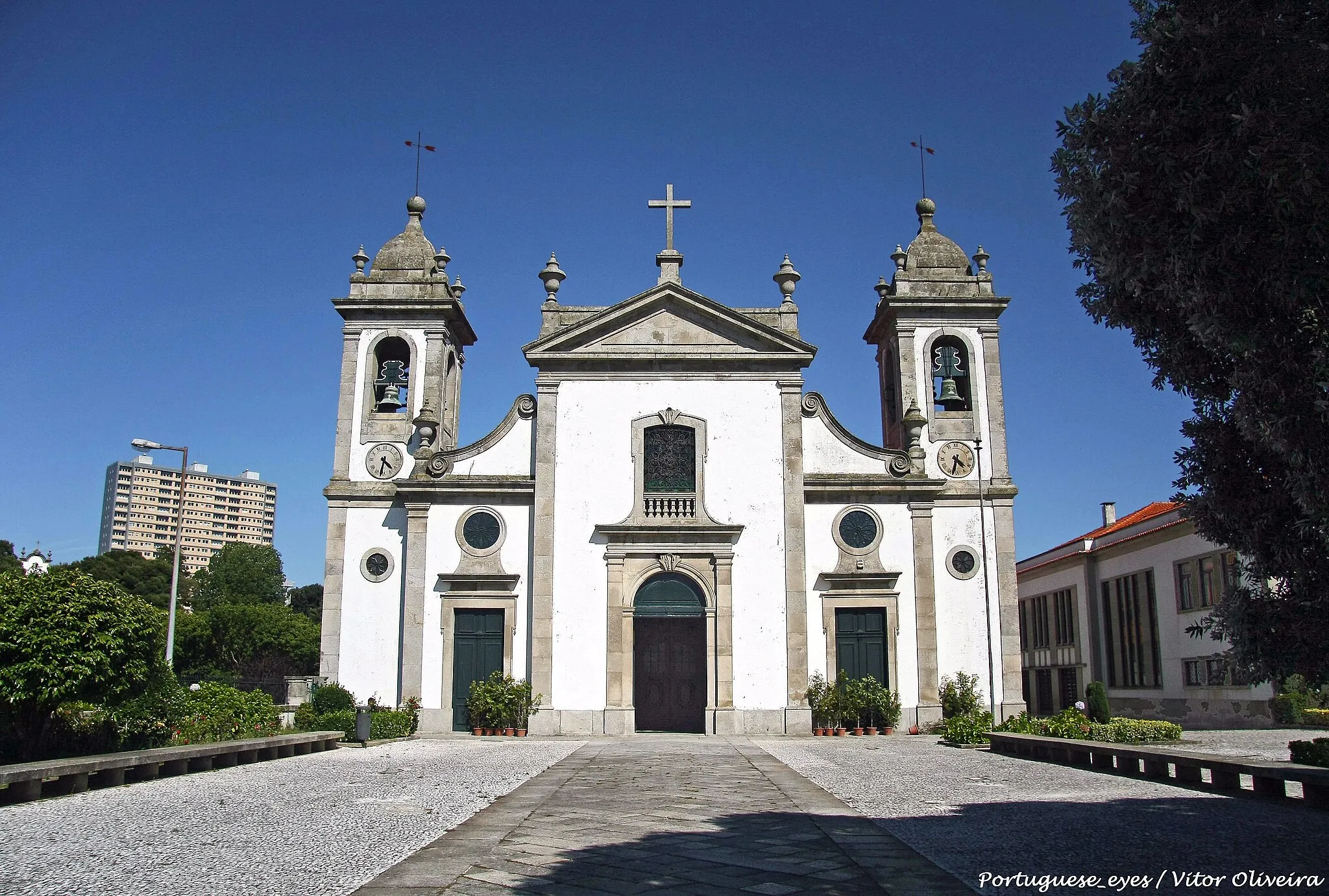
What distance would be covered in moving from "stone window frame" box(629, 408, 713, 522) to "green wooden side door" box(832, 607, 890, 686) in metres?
3.93

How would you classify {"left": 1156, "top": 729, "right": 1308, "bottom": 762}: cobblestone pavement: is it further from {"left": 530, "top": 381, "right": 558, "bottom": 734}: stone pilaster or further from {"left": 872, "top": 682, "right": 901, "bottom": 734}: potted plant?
{"left": 530, "top": 381, "right": 558, "bottom": 734}: stone pilaster

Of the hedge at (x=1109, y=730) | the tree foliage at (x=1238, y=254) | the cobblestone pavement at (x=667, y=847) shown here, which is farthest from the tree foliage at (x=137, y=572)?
the tree foliage at (x=1238, y=254)

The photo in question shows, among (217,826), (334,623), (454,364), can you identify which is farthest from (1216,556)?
(217,826)

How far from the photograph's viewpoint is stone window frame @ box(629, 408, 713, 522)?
2359 centimetres

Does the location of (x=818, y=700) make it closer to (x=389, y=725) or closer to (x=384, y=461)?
(x=389, y=725)

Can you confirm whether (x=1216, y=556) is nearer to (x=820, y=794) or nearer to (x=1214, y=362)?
(x=820, y=794)

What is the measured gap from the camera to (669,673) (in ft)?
80.3

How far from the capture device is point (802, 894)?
5941mm

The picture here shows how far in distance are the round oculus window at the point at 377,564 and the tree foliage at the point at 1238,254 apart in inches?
776

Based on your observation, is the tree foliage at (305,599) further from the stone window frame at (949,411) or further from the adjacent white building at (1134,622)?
the stone window frame at (949,411)

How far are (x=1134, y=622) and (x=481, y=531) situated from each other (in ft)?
80.2

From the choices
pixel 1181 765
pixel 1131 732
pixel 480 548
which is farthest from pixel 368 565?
pixel 1181 765

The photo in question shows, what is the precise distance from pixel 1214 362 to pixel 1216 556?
2628 centimetres

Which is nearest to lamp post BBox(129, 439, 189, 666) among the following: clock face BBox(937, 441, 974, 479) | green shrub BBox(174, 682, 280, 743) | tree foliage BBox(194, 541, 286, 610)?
green shrub BBox(174, 682, 280, 743)
